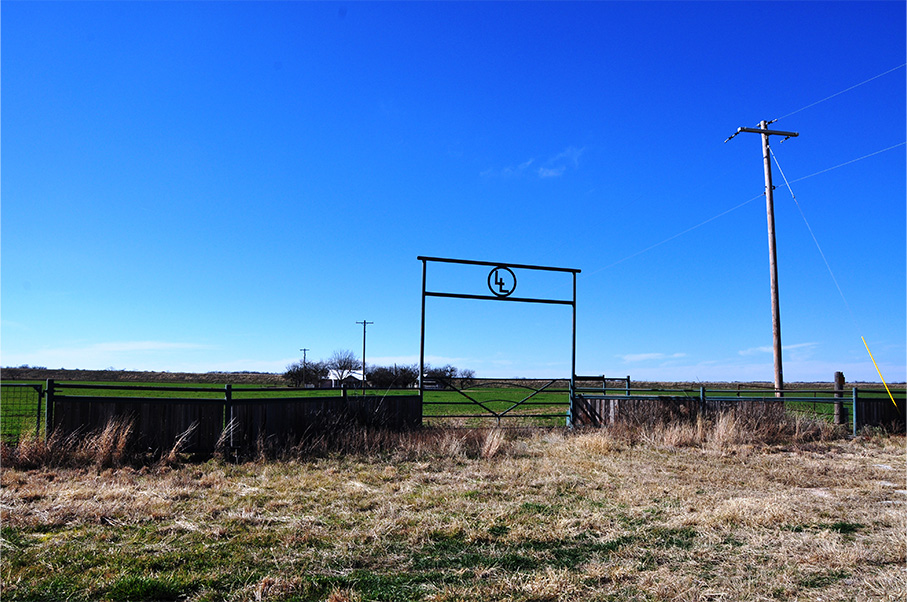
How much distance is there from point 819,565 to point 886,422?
1403 cm

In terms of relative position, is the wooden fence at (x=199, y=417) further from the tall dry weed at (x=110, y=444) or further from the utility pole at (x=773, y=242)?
the utility pole at (x=773, y=242)

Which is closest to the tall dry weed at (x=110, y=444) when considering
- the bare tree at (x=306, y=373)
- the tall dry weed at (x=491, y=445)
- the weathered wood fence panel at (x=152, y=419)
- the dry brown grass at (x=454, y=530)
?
the weathered wood fence panel at (x=152, y=419)

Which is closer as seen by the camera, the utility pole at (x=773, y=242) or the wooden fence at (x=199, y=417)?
the wooden fence at (x=199, y=417)

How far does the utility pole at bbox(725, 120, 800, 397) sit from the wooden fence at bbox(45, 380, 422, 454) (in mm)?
12960

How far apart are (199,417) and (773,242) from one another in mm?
17290

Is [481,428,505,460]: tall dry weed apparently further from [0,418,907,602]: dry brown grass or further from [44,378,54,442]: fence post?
[44,378,54,442]: fence post

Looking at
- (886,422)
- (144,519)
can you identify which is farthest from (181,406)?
(886,422)

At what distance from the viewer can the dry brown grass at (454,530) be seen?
15.1 ft

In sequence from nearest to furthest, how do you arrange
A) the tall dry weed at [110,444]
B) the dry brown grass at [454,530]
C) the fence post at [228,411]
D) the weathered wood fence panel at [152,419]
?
the dry brown grass at [454,530] < the tall dry weed at [110,444] < the weathered wood fence panel at [152,419] < the fence post at [228,411]

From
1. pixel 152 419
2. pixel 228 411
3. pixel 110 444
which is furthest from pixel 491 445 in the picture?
pixel 110 444

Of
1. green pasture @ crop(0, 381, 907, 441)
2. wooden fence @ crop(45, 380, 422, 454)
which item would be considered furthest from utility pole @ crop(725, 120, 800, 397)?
wooden fence @ crop(45, 380, 422, 454)

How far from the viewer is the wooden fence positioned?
10.5 meters

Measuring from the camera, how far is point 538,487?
862cm

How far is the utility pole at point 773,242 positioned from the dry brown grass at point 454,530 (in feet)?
26.5
